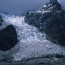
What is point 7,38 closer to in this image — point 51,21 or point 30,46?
point 30,46

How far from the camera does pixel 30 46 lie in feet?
252

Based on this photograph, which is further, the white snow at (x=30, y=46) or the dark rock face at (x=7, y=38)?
the dark rock face at (x=7, y=38)

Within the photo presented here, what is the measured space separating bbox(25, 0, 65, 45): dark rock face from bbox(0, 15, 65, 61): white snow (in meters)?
3.48

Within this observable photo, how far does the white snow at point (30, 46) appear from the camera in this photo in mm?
70625

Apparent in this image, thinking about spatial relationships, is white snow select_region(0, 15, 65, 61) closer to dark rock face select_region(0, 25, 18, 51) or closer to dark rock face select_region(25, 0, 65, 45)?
dark rock face select_region(0, 25, 18, 51)

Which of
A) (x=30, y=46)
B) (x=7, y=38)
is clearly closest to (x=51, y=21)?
(x=30, y=46)

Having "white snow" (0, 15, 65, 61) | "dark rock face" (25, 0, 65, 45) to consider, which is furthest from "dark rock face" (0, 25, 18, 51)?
"dark rock face" (25, 0, 65, 45)

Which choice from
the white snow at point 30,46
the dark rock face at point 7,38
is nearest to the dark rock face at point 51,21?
the white snow at point 30,46

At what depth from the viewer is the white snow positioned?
232 feet

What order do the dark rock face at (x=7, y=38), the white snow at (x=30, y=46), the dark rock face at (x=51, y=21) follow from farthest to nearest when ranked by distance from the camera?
the dark rock face at (x=51, y=21) → the dark rock face at (x=7, y=38) → the white snow at (x=30, y=46)

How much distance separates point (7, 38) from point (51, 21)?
23315 mm

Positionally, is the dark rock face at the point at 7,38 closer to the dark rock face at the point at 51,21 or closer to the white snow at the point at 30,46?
the white snow at the point at 30,46

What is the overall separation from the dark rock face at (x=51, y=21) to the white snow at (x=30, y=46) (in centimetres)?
348

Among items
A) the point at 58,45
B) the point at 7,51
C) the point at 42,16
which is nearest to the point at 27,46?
the point at 7,51
